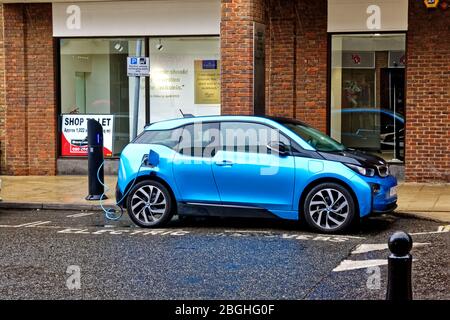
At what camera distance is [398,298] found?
4.88 metres

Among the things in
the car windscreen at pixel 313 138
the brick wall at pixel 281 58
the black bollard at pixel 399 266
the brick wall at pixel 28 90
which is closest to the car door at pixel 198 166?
the car windscreen at pixel 313 138

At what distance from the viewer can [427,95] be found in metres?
15.4

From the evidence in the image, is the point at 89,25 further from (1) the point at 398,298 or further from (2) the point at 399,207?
(1) the point at 398,298

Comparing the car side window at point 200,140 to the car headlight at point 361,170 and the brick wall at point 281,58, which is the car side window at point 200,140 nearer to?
the car headlight at point 361,170

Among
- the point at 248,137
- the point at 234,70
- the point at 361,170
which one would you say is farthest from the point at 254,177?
the point at 234,70

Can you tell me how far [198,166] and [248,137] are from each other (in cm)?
81

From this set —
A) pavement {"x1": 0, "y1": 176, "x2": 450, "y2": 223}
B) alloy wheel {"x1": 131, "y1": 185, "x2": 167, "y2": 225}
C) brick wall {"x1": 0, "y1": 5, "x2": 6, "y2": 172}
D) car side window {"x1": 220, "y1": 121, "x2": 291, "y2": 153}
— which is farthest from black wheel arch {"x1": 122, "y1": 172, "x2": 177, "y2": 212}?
brick wall {"x1": 0, "y1": 5, "x2": 6, "y2": 172}

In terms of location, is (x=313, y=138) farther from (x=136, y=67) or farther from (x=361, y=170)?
(x=136, y=67)

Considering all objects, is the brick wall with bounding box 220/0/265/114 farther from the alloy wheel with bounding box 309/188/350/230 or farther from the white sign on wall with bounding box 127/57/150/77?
the alloy wheel with bounding box 309/188/350/230

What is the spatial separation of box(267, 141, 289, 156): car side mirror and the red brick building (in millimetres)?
4030

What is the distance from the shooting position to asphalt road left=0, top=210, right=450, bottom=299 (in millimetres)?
7070

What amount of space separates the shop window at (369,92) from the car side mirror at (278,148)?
618 centimetres

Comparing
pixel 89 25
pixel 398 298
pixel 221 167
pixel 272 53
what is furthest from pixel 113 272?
pixel 89 25

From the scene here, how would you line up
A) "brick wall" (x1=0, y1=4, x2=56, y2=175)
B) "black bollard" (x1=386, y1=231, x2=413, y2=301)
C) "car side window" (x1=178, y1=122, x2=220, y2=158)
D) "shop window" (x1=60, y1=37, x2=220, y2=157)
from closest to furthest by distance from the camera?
"black bollard" (x1=386, y1=231, x2=413, y2=301)
"car side window" (x1=178, y1=122, x2=220, y2=158)
"shop window" (x1=60, y1=37, x2=220, y2=157)
"brick wall" (x1=0, y1=4, x2=56, y2=175)
